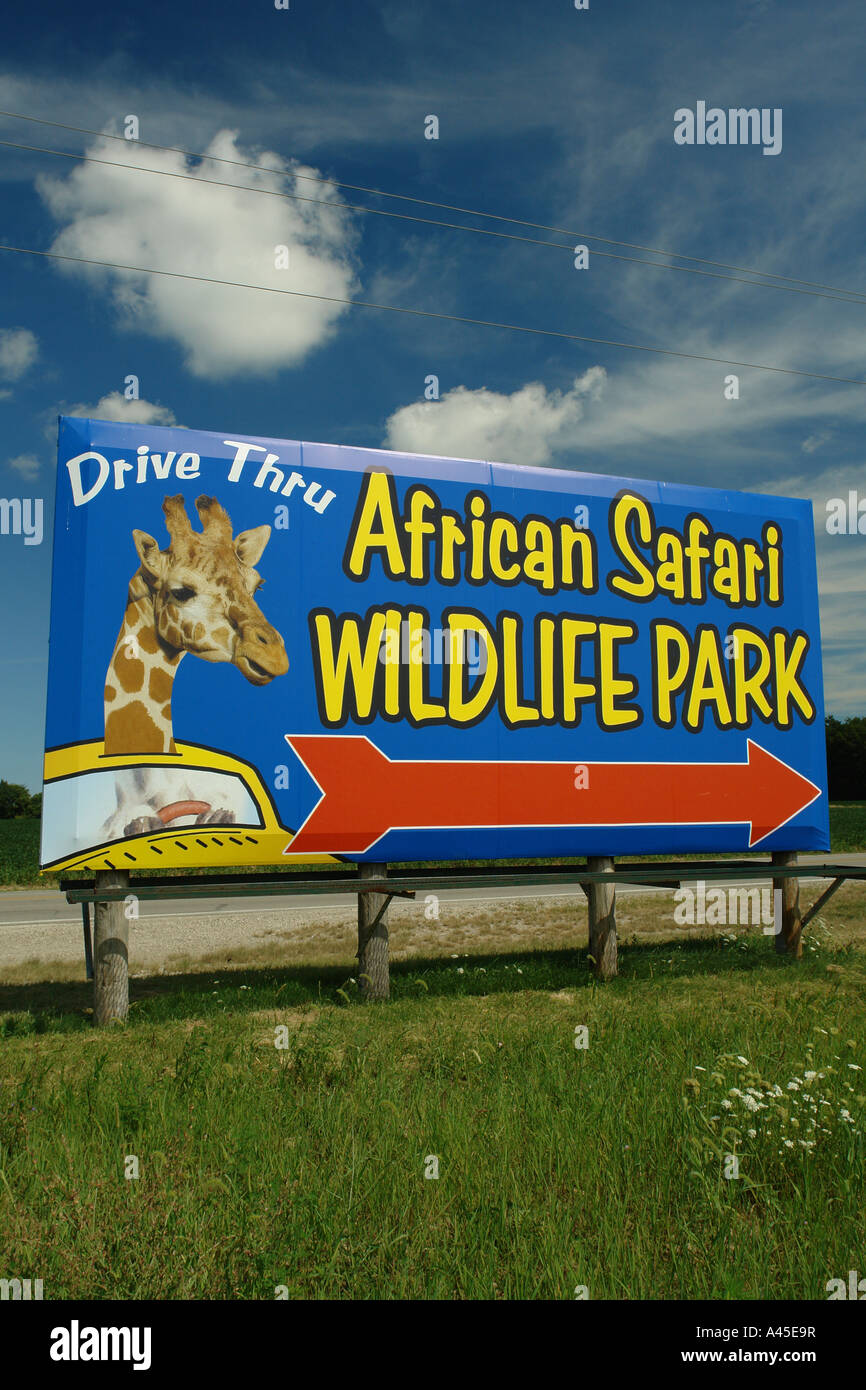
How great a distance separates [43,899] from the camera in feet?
63.7

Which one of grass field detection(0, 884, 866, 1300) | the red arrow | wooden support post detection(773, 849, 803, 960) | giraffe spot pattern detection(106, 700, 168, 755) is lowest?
grass field detection(0, 884, 866, 1300)

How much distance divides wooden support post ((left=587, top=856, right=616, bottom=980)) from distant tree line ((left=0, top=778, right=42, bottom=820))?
88574 millimetres

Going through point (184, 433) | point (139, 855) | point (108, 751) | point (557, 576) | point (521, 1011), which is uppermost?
point (184, 433)

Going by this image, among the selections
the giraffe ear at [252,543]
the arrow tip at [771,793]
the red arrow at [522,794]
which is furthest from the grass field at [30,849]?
the arrow tip at [771,793]

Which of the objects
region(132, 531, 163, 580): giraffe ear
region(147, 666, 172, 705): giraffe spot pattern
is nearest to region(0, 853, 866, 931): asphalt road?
region(147, 666, 172, 705): giraffe spot pattern

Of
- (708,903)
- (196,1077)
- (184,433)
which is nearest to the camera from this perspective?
(196,1077)

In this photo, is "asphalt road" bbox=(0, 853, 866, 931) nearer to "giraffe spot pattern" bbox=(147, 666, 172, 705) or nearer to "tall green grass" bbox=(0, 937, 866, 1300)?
"giraffe spot pattern" bbox=(147, 666, 172, 705)

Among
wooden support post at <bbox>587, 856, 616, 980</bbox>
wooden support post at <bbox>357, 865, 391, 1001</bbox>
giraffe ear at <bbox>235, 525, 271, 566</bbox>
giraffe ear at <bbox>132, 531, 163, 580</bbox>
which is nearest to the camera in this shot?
giraffe ear at <bbox>132, 531, 163, 580</bbox>

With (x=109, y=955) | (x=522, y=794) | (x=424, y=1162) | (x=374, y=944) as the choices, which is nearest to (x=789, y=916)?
(x=522, y=794)

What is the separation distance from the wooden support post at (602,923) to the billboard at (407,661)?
31cm

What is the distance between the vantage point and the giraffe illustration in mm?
8242
